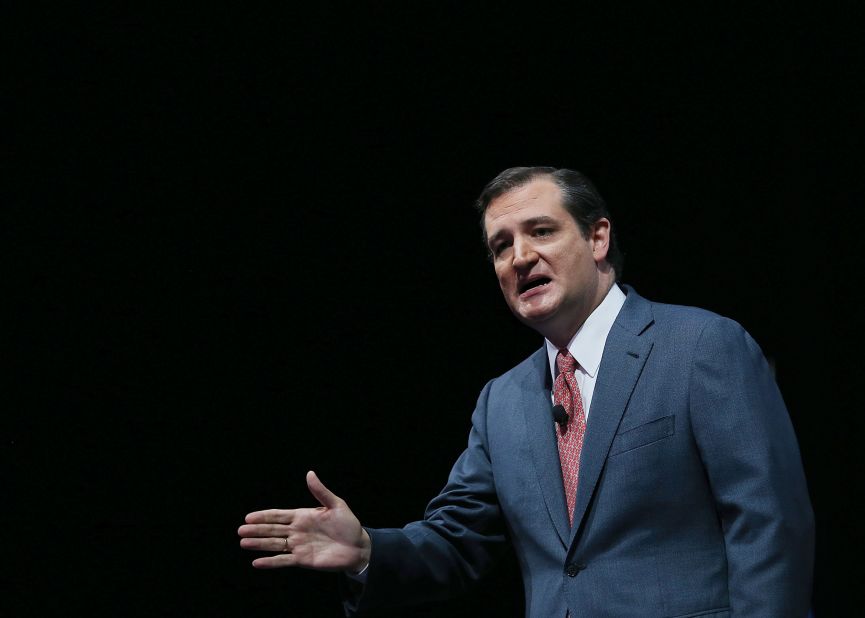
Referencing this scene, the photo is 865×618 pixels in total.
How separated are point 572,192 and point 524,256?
23cm

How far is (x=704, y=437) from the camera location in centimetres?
169

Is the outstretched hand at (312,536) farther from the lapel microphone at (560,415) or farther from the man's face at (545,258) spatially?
the man's face at (545,258)

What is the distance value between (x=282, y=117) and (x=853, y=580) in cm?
240

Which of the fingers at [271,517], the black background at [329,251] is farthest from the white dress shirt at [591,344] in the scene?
the black background at [329,251]

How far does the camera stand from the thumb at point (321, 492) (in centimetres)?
183

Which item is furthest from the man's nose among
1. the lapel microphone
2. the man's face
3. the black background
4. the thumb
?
the black background

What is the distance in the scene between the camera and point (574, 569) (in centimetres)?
175

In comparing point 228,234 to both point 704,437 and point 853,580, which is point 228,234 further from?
point 853,580

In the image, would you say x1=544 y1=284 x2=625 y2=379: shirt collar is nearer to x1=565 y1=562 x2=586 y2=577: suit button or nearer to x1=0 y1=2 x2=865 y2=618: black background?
x1=565 y1=562 x2=586 y2=577: suit button

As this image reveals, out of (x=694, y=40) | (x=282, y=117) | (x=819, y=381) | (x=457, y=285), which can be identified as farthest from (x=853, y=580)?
(x=282, y=117)

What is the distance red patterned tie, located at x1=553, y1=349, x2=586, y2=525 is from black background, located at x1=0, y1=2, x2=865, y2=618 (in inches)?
46.8

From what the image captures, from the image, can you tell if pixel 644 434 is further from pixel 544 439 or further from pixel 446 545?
pixel 446 545

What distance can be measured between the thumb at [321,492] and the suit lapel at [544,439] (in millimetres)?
428

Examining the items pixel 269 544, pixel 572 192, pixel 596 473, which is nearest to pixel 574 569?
pixel 596 473
